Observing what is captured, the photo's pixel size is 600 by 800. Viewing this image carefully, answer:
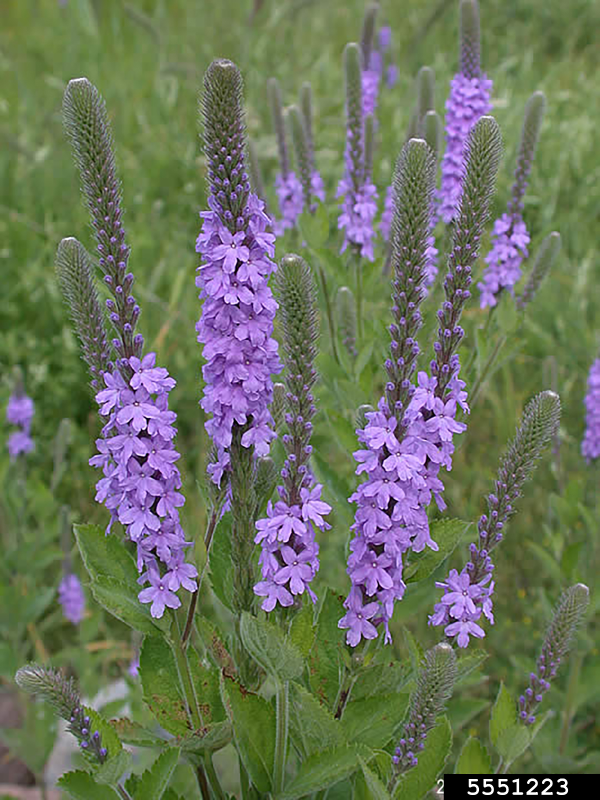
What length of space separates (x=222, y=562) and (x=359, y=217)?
4.03 feet

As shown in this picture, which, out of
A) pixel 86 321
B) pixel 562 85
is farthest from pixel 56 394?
pixel 562 85

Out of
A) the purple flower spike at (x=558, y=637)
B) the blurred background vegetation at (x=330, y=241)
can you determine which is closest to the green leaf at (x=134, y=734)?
the blurred background vegetation at (x=330, y=241)

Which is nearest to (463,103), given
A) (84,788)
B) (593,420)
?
(593,420)

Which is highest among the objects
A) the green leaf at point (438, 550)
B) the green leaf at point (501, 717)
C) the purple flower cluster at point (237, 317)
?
the purple flower cluster at point (237, 317)

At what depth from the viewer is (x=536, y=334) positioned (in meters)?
4.39

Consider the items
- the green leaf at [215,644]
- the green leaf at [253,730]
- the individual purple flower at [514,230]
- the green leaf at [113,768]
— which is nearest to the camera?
the green leaf at [113,768]

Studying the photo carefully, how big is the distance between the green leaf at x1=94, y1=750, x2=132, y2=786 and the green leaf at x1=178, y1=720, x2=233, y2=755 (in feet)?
0.36

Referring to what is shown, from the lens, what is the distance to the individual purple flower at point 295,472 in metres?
1.23

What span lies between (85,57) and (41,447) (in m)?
3.48

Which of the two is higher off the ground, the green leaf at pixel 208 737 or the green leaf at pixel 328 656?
the green leaf at pixel 328 656

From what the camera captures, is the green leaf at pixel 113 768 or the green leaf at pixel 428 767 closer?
the green leaf at pixel 113 768

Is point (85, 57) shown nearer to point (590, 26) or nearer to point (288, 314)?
point (590, 26)

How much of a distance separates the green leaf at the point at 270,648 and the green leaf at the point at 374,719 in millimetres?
240

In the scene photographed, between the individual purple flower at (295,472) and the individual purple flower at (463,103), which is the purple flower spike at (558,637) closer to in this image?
the individual purple flower at (295,472)
